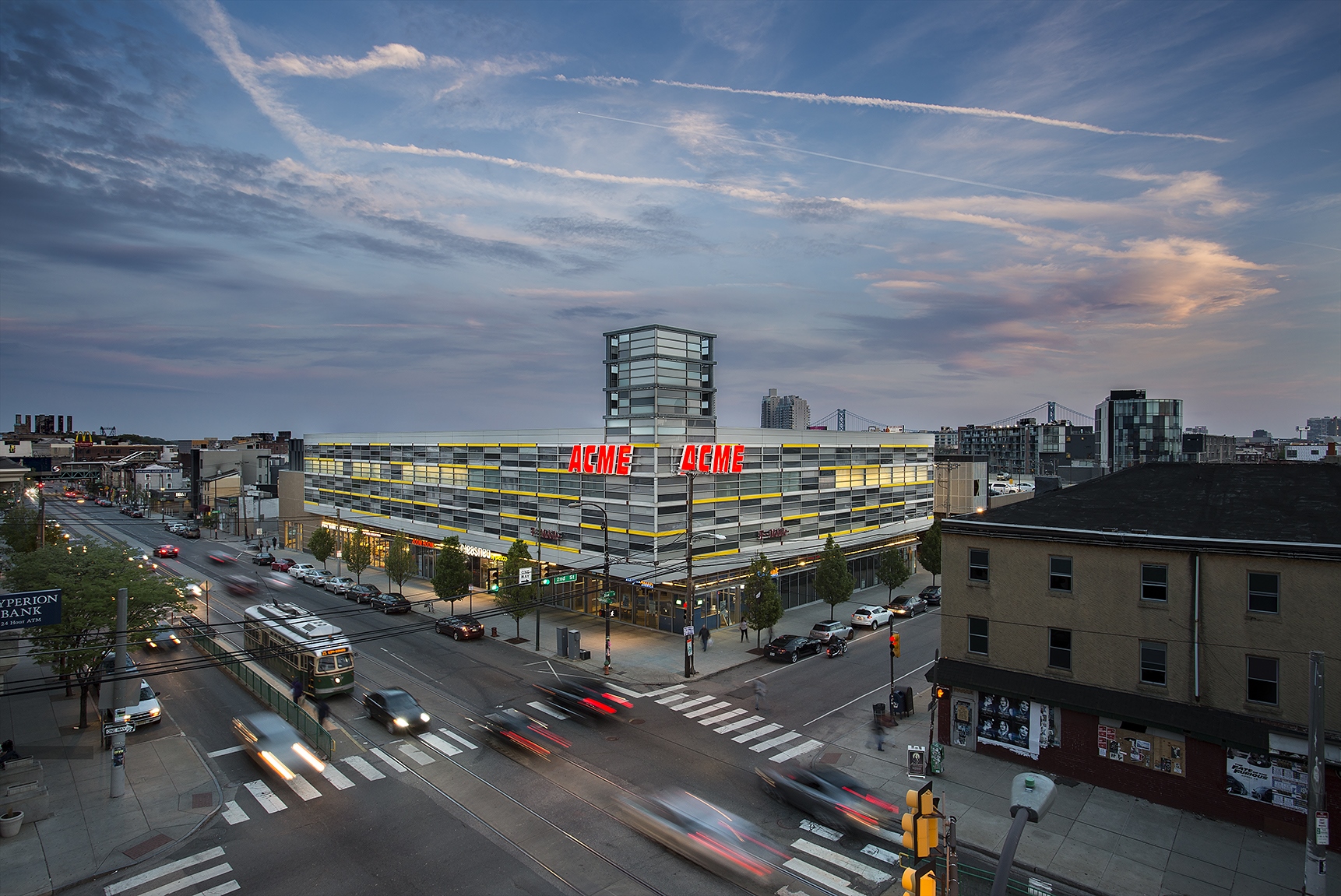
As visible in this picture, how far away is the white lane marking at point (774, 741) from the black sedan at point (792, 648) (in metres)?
10.1

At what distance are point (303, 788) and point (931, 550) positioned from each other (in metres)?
47.4

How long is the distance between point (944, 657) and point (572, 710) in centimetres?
1514

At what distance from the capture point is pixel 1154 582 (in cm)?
2091

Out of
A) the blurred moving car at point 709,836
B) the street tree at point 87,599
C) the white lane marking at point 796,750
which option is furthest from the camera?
the street tree at point 87,599

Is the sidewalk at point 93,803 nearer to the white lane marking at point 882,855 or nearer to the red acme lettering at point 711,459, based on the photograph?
the white lane marking at point 882,855

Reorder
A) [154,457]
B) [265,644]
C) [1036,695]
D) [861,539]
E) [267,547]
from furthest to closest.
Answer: [154,457], [267,547], [861,539], [265,644], [1036,695]

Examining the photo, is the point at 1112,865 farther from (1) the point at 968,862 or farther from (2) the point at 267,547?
(2) the point at 267,547

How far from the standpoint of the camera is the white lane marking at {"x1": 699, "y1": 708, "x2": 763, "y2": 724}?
26.7 metres

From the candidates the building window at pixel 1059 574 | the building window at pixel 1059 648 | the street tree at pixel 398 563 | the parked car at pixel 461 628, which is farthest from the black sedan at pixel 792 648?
the street tree at pixel 398 563

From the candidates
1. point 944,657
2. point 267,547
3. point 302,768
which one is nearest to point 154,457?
point 267,547

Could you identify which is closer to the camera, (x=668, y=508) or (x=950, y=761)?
(x=950, y=761)

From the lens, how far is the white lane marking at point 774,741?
78.5ft

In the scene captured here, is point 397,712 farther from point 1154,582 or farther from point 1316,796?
point 1316,796

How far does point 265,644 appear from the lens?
32844mm
